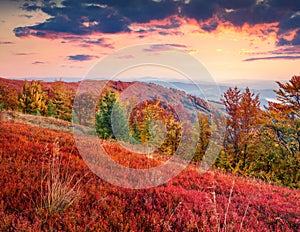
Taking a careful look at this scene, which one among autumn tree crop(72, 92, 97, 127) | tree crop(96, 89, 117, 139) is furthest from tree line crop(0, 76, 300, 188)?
autumn tree crop(72, 92, 97, 127)

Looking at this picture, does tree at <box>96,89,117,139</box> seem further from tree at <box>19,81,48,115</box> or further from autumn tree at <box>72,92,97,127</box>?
tree at <box>19,81,48,115</box>

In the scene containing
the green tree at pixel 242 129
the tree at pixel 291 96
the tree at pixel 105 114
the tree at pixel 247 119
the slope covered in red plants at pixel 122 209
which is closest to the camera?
the slope covered in red plants at pixel 122 209

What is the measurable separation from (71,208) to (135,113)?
5209mm

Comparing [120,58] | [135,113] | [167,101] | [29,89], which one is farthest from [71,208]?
[29,89]

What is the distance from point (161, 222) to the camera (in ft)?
14.4

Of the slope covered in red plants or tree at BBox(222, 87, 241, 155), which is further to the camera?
tree at BBox(222, 87, 241, 155)

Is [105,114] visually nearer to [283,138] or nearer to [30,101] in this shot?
[283,138]

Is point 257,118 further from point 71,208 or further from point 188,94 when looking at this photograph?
point 71,208

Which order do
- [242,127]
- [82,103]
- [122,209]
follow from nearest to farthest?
[122,209] → [82,103] → [242,127]

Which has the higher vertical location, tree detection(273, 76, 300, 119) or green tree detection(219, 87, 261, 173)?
tree detection(273, 76, 300, 119)

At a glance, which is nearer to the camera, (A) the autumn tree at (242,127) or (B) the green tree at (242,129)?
(B) the green tree at (242,129)

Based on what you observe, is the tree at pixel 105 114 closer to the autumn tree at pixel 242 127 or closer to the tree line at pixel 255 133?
the tree line at pixel 255 133

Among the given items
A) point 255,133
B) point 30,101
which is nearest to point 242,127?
point 255,133

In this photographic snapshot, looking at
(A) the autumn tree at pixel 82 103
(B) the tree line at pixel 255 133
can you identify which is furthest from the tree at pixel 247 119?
(A) the autumn tree at pixel 82 103
